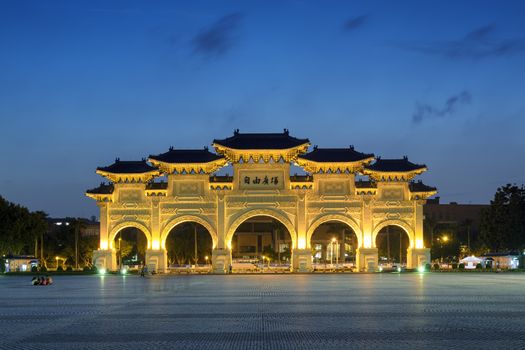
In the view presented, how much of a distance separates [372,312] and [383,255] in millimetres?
79629

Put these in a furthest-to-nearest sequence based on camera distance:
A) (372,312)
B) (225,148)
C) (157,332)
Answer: (225,148), (372,312), (157,332)

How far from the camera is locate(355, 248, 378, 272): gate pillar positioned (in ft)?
Result: 173

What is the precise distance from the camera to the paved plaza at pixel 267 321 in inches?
537

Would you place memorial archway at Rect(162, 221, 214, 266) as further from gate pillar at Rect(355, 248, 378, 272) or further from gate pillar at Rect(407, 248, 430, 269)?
gate pillar at Rect(407, 248, 430, 269)

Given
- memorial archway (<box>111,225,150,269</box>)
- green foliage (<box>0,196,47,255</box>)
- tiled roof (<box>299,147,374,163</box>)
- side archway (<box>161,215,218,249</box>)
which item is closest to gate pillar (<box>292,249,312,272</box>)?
side archway (<box>161,215,218,249</box>)

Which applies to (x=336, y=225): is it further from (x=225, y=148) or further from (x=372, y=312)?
(x=372, y=312)

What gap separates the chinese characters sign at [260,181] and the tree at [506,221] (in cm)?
2267

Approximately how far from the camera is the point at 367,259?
52750 millimetres

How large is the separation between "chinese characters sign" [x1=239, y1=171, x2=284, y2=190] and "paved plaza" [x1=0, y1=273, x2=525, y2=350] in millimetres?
26016

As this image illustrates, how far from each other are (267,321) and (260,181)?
36.0 m

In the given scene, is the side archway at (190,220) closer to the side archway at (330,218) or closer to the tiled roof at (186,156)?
the tiled roof at (186,156)

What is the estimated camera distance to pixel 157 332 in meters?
15.2

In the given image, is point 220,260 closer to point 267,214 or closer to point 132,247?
point 267,214

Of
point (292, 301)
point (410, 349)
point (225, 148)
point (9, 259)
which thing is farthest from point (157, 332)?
point (9, 259)
